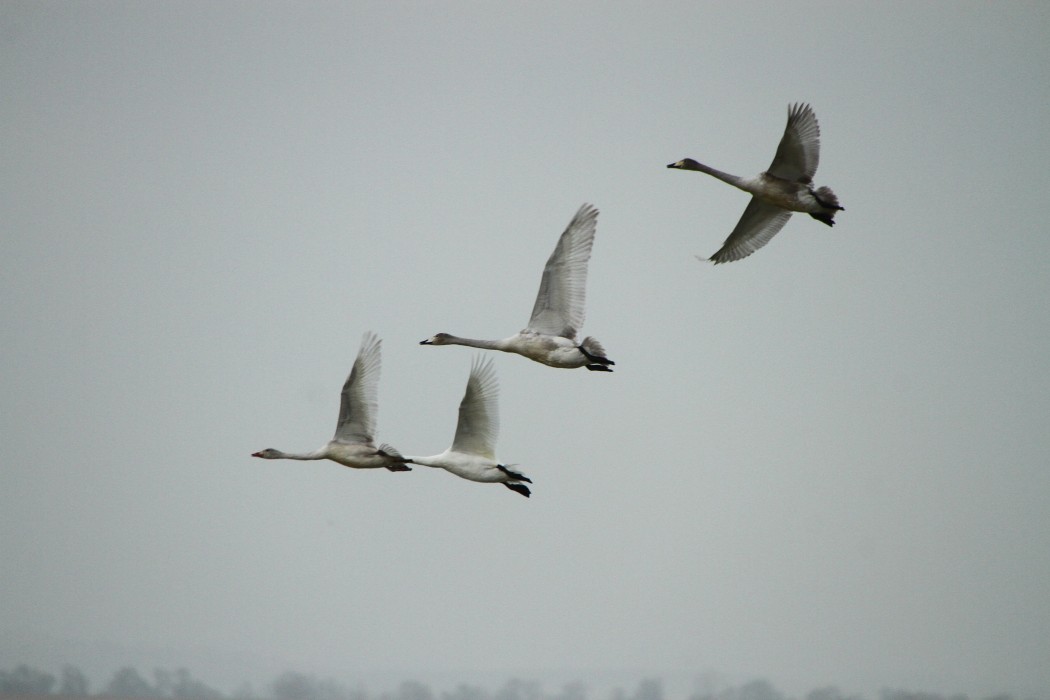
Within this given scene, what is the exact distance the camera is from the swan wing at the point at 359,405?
122ft

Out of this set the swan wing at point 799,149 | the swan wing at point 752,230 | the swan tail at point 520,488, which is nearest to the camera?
the swan wing at point 799,149

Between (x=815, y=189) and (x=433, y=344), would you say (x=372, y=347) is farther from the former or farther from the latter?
(x=815, y=189)

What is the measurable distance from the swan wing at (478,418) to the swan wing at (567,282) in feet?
8.06

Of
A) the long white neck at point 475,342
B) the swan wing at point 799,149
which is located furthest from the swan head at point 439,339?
the swan wing at point 799,149

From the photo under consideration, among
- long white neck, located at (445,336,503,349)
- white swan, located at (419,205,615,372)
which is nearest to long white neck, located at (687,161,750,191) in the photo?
white swan, located at (419,205,615,372)

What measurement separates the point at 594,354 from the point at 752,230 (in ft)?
15.0

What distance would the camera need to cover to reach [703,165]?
1398 inches

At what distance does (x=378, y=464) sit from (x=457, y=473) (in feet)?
6.71

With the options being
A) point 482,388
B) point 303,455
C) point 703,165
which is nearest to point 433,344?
point 482,388

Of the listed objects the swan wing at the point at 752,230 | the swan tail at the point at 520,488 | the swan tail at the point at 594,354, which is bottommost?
the swan tail at the point at 520,488

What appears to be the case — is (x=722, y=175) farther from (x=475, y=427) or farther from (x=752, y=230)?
(x=475, y=427)

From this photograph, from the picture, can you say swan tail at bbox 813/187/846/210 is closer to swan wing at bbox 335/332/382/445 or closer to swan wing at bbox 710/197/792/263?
swan wing at bbox 710/197/792/263

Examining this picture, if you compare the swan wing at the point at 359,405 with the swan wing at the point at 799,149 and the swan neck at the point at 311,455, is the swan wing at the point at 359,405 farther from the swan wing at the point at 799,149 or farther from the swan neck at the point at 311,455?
the swan wing at the point at 799,149

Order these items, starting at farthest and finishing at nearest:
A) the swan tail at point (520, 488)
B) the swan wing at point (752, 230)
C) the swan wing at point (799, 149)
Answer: the swan tail at point (520, 488) < the swan wing at point (752, 230) < the swan wing at point (799, 149)
